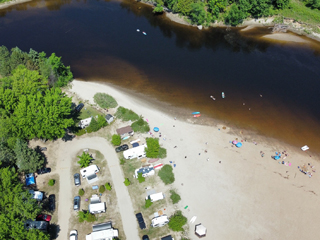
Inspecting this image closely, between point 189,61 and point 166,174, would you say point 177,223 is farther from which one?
point 189,61

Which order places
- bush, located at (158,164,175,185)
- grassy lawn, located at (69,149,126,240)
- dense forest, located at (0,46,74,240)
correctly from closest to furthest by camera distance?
dense forest, located at (0,46,74,240) < grassy lawn, located at (69,149,126,240) < bush, located at (158,164,175,185)

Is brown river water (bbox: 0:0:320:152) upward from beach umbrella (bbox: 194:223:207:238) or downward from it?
upward

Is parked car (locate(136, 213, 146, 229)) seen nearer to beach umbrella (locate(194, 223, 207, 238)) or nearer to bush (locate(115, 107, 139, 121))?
beach umbrella (locate(194, 223, 207, 238))

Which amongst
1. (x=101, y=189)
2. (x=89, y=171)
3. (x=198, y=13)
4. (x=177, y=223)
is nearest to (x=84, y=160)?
(x=89, y=171)

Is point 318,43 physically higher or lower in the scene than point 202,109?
higher

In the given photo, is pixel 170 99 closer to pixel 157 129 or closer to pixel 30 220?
pixel 157 129

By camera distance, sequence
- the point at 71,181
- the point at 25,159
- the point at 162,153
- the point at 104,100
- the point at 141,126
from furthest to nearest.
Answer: the point at 104,100 → the point at 141,126 → the point at 162,153 → the point at 71,181 → the point at 25,159

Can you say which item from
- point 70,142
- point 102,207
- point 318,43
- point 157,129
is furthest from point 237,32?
point 102,207

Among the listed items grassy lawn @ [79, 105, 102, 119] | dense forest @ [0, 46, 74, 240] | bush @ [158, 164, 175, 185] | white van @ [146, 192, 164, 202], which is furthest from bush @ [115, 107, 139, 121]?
white van @ [146, 192, 164, 202]
